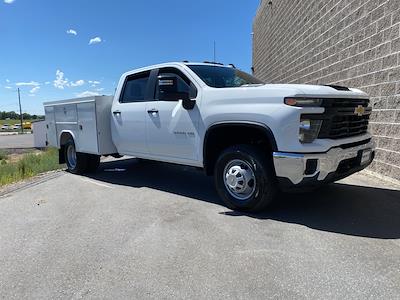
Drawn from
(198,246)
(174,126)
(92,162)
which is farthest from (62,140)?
(198,246)

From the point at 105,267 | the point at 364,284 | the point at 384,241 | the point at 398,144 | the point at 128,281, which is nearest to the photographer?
the point at 364,284

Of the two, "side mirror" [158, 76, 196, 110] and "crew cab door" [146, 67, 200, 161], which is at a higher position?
"side mirror" [158, 76, 196, 110]

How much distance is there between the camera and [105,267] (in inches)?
146

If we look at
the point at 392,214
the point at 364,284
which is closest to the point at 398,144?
the point at 392,214

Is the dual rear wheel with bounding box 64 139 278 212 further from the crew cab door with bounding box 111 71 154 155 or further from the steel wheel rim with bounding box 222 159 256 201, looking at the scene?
the crew cab door with bounding box 111 71 154 155

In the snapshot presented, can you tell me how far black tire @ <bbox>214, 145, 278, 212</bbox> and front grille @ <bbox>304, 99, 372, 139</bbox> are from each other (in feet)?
2.61

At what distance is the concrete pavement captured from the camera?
10.7ft

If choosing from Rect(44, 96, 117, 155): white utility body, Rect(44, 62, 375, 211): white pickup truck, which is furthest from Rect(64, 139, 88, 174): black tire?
Rect(44, 62, 375, 211): white pickup truck

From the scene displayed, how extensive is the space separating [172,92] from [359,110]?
8.54 ft

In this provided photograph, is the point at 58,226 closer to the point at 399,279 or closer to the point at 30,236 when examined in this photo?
the point at 30,236

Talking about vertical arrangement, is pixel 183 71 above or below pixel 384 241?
above

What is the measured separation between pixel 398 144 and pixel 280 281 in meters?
4.10

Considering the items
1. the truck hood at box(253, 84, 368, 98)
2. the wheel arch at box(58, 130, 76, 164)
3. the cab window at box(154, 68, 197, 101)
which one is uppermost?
the cab window at box(154, 68, 197, 101)

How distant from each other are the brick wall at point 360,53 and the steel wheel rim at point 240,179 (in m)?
2.86
